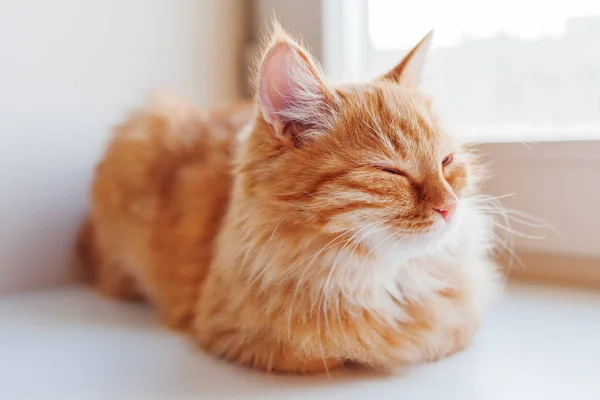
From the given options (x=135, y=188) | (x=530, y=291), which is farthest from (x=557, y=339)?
(x=135, y=188)

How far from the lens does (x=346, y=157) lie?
0.99m

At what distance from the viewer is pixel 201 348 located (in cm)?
118

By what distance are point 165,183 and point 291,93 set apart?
23.8 inches

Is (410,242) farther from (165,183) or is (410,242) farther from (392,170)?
(165,183)

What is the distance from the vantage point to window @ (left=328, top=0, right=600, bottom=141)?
1.41 m

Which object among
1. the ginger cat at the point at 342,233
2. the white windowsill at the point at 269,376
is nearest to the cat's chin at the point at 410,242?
the ginger cat at the point at 342,233

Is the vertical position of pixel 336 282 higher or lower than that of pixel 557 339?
higher

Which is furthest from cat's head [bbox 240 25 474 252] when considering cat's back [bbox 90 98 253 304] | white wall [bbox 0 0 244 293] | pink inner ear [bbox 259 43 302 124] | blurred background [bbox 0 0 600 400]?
white wall [bbox 0 0 244 293]

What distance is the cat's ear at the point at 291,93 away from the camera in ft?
3.19

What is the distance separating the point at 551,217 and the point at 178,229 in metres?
0.98

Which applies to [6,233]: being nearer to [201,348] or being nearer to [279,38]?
[201,348]

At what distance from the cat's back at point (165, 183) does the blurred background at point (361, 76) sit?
5.7 inches

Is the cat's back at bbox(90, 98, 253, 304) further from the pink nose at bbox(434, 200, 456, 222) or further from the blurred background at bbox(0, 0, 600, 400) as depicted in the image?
the pink nose at bbox(434, 200, 456, 222)

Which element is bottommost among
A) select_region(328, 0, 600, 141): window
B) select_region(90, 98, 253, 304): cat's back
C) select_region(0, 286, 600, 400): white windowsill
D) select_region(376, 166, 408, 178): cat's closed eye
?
select_region(0, 286, 600, 400): white windowsill
